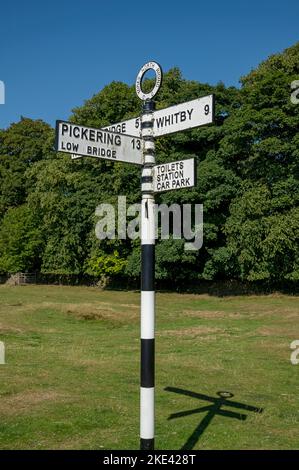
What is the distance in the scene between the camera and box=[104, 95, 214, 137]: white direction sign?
5.82m

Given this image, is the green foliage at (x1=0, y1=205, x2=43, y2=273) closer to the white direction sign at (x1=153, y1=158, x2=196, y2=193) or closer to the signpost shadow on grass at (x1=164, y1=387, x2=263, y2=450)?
the signpost shadow on grass at (x1=164, y1=387, x2=263, y2=450)

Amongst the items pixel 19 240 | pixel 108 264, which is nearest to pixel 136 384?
pixel 108 264

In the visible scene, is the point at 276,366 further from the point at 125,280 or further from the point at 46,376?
the point at 125,280

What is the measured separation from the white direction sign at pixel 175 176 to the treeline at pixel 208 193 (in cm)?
2891

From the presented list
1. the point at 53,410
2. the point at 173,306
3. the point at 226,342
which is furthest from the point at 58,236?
the point at 53,410

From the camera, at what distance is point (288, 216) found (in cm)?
3441

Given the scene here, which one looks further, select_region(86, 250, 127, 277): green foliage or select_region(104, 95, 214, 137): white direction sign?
select_region(86, 250, 127, 277): green foliage

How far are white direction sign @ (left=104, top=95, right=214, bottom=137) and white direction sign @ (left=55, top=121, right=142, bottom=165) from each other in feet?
1.13

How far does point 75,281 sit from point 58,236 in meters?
7.08

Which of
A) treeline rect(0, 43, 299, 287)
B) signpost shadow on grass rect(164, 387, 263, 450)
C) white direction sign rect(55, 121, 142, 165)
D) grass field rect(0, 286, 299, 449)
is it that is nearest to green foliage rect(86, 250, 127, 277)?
treeline rect(0, 43, 299, 287)

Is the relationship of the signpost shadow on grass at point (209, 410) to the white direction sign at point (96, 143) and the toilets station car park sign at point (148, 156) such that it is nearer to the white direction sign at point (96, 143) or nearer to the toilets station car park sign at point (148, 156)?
the toilets station car park sign at point (148, 156)

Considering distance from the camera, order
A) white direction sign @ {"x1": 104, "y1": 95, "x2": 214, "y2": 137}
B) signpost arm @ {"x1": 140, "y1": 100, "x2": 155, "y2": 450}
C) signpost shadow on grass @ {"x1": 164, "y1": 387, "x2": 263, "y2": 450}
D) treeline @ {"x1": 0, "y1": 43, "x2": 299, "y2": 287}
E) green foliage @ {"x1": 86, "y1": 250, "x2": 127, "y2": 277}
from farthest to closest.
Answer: green foliage @ {"x1": 86, "y1": 250, "x2": 127, "y2": 277}, treeline @ {"x1": 0, "y1": 43, "x2": 299, "y2": 287}, signpost shadow on grass @ {"x1": 164, "y1": 387, "x2": 263, "y2": 450}, white direction sign @ {"x1": 104, "y1": 95, "x2": 214, "y2": 137}, signpost arm @ {"x1": 140, "y1": 100, "x2": 155, "y2": 450}

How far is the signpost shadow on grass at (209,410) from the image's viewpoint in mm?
7844

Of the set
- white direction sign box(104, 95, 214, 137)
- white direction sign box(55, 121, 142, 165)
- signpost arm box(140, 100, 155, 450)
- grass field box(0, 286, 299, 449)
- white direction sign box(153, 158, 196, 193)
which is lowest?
grass field box(0, 286, 299, 449)
